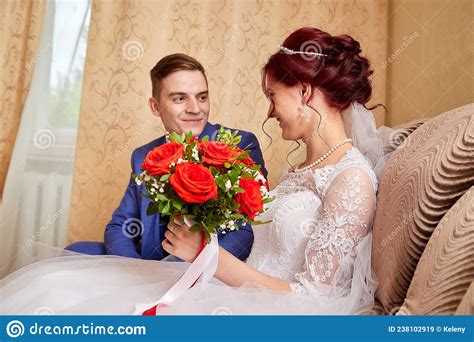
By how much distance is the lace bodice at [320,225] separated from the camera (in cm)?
123

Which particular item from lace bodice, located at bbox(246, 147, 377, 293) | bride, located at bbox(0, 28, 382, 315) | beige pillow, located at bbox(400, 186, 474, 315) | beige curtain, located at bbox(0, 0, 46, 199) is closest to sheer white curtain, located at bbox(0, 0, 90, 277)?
beige curtain, located at bbox(0, 0, 46, 199)

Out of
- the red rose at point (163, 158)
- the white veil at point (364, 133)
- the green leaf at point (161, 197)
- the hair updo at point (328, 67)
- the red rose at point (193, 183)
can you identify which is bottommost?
the green leaf at point (161, 197)

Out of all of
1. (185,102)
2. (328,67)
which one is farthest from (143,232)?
(328,67)

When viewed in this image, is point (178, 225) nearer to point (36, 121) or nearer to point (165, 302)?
point (165, 302)

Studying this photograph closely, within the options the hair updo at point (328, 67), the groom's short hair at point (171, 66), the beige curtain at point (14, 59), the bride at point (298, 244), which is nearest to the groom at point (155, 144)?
the groom's short hair at point (171, 66)

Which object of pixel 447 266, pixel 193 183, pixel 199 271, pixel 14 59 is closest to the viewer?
pixel 447 266

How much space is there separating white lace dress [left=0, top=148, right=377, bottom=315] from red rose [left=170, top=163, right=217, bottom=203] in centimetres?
26

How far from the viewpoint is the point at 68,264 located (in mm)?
1468

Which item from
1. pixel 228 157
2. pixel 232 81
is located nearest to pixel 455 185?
pixel 228 157

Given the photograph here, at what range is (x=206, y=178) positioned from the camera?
1074 millimetres

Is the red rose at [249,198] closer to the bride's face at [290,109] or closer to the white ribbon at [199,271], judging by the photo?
the white ribbon at [199,271]

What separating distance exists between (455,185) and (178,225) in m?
0.61

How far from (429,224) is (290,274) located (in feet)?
1.47

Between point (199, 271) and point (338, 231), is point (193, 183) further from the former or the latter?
point (338, 231)
